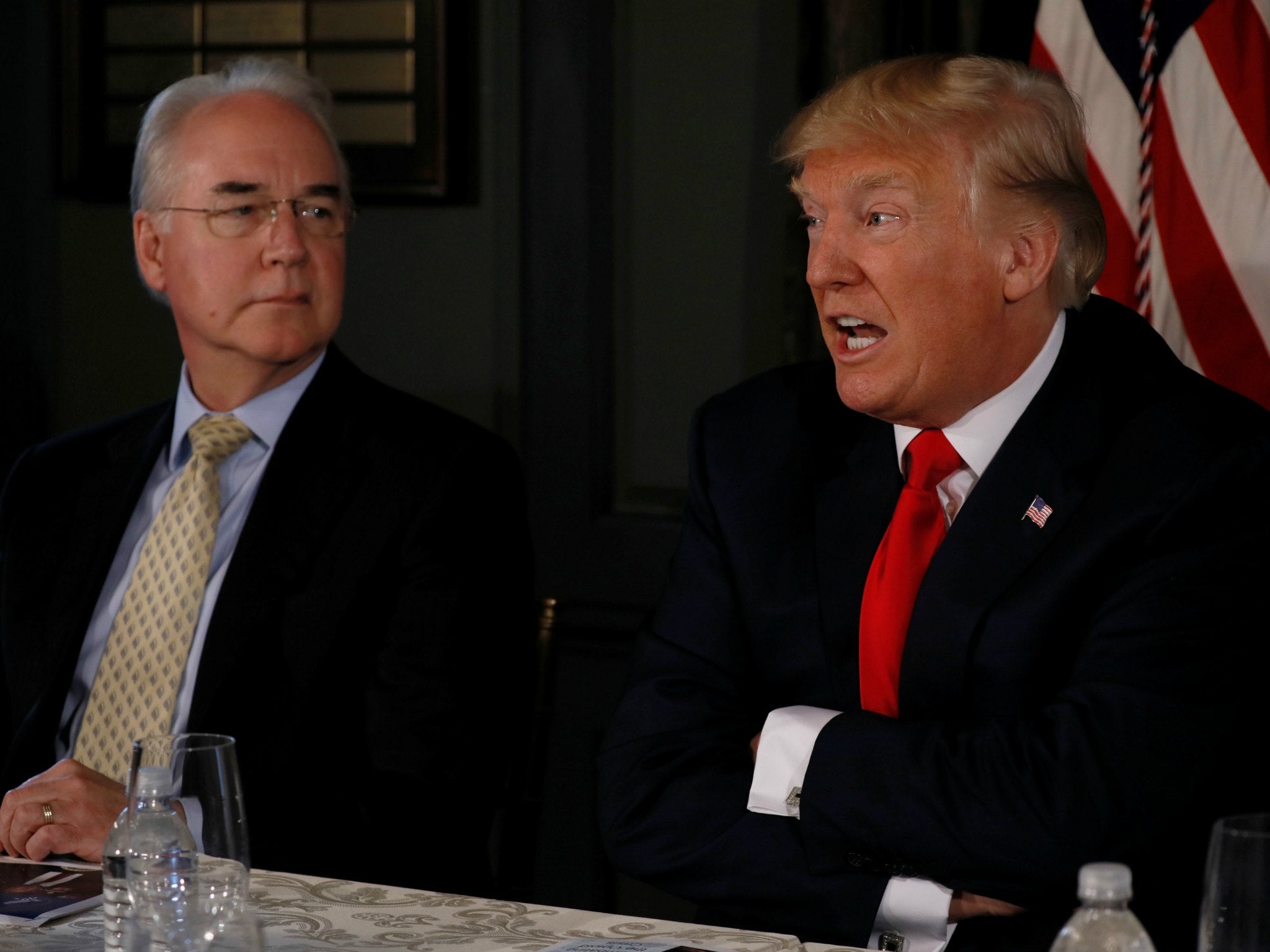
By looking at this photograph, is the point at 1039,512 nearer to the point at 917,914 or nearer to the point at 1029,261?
the point at 1029,261

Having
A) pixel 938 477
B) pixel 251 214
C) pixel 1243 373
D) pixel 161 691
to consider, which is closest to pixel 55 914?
pixel 161 691

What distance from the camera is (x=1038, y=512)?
1820mm

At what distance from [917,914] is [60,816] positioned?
1.03 m

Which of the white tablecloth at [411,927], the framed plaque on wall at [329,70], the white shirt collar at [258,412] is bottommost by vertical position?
the white tablecloth at [411,927]

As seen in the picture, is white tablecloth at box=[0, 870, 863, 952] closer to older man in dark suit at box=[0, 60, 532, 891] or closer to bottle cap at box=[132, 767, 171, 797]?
bottle cap at box=[132, 767, 171, 797]

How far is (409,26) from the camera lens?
323 cm

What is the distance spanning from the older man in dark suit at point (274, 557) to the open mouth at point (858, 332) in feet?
2.22

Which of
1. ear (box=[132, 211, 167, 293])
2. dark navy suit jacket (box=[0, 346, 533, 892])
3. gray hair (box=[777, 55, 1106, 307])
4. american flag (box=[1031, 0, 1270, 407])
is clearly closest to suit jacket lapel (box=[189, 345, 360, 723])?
dark navy suit jacket (box=[0, 346, 533, 892])

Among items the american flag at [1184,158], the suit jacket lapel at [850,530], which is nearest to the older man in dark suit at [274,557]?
the suit jacket lapel at [850,530]

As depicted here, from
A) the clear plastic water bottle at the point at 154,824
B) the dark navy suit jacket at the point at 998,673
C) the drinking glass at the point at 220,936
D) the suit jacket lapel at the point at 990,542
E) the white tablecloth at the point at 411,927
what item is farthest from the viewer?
the suit jacket lapel at the point at 990,542

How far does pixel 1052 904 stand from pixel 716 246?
1.68 metres

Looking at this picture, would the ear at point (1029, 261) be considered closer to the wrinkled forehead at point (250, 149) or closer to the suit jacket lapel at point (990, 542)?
the suit jacket lapel at point (990, 542)

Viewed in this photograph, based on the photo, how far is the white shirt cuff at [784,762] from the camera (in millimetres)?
1753

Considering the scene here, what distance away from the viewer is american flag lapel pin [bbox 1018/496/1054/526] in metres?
1.82
